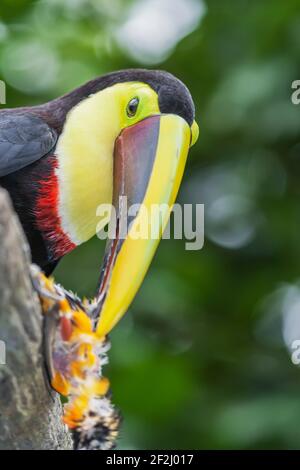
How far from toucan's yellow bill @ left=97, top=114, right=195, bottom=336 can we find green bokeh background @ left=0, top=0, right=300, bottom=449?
3.31 ft

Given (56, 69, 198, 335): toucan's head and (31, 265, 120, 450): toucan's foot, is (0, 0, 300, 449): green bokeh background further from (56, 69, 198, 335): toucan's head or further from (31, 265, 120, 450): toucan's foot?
(31, 265, 120, 450): toucan's foot

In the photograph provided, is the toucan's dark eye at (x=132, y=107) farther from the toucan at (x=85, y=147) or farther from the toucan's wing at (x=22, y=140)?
the toucan's wing at (x=22, y=140)

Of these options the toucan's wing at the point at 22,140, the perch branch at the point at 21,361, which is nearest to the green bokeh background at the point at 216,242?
the toucan's wing at the point at 22,140

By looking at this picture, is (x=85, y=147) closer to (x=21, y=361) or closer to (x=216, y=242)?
(x=21, y=361)

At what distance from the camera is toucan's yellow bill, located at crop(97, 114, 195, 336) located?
2.38 meters

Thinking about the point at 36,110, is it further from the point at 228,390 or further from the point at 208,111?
the point at 228,390

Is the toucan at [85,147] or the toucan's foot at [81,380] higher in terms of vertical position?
the toucan at [85,147]

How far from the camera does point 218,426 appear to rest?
12.0ft

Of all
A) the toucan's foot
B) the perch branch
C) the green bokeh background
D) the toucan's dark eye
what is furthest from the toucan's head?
the green bokeh background

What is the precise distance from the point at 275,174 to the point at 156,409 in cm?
112

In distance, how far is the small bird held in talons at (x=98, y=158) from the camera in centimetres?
264

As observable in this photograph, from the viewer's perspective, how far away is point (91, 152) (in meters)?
2.92

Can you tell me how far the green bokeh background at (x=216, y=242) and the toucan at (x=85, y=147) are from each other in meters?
0.78
